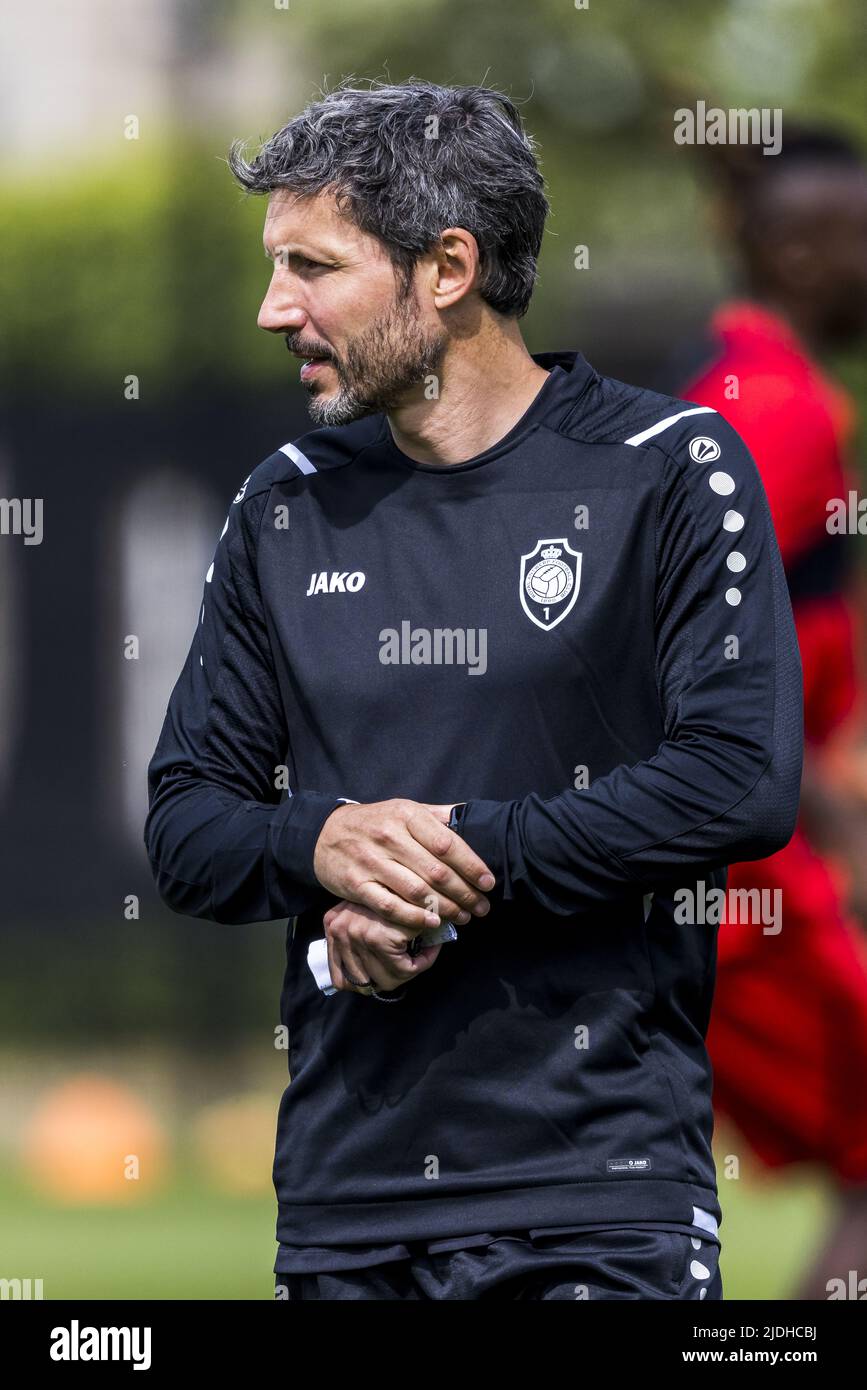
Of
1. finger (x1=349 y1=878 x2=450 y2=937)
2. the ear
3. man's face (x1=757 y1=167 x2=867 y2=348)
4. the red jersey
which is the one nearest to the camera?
finger (x1=349 y1=878 x2=450 y2=937)

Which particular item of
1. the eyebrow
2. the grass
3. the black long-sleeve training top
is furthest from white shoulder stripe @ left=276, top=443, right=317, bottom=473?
the grass

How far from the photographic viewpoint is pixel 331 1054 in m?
2.22

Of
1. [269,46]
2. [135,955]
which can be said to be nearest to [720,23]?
[269,46]

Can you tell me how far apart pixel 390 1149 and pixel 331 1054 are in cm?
12

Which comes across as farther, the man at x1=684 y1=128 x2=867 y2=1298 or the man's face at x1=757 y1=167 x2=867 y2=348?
the man's face at x1=757 y1=167 x2=867 y2=348

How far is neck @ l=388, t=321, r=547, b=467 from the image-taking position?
90.8 inches

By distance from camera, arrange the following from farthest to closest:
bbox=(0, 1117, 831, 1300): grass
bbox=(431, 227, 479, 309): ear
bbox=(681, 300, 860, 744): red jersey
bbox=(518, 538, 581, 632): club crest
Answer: bbox=(0, 1117, 831, 1300): grass → bbox=(681, 300, 860, 744): red jersey → bbox=(431, 227, 479, 309): ear → bbox=(518, 538, 581, 632): club crest

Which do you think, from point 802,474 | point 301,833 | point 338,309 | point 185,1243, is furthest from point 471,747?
point 185,1243

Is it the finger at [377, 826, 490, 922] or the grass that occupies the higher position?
the finger at [377, 826, 490, 922]

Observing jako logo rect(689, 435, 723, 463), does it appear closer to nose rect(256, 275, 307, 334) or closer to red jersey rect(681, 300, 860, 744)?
nose rect(256, 275, 307, 334)

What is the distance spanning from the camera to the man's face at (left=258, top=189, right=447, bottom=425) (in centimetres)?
226

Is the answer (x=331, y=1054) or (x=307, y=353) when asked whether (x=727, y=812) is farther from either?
(x=307, y=353)

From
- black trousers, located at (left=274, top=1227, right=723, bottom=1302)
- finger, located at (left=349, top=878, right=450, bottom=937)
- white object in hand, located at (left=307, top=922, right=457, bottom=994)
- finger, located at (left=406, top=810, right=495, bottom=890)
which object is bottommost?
black trousers, located at (left=274, top=1227, right=723, bottom=1302)
